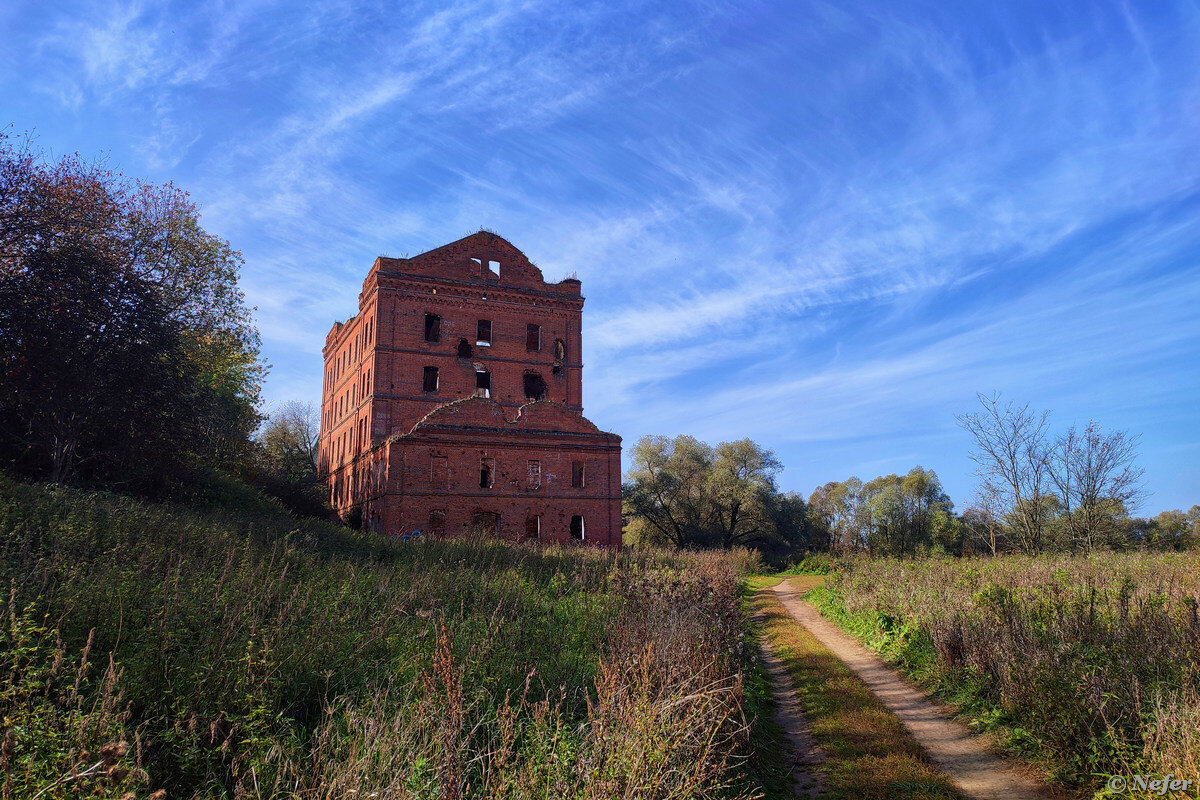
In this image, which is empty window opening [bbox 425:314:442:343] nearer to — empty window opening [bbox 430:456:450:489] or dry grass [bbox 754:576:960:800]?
empty window opening [bbox 430:456:450:489]

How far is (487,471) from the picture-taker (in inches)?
1356

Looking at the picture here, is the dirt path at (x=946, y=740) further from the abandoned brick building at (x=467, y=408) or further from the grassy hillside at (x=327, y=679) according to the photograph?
the abandoned brick building at (x=467, y=408)

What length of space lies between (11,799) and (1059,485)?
29.6 meters

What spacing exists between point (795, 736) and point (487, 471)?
27.1 m

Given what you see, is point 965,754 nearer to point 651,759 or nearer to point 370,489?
point 651,759

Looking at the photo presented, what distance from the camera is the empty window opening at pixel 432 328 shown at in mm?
42062

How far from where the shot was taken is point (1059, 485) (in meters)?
25.5

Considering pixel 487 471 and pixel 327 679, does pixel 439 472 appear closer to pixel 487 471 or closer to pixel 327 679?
pixel 487 471

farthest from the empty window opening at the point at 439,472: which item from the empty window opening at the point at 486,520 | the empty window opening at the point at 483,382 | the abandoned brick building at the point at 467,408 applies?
the empty window opening at the point at 483,382

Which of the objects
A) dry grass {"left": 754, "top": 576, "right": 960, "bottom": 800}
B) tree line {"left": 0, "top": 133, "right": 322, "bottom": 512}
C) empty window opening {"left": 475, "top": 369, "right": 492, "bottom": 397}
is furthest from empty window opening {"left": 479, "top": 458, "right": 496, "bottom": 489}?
dry grass {"left": 754, "top": 576, "right": 960, "bottom": 800}

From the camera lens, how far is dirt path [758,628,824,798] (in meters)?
7.02

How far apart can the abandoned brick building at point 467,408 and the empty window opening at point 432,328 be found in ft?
0.20

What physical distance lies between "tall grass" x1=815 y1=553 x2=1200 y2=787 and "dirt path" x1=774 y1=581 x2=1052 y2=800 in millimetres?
352

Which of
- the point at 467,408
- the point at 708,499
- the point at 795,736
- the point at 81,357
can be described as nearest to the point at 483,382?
the point at 467,408
